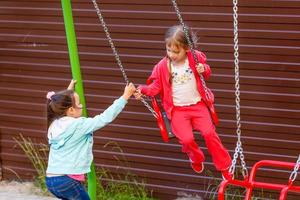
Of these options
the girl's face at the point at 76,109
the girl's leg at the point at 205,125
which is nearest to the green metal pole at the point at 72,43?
the girl's face at the point at 76,109

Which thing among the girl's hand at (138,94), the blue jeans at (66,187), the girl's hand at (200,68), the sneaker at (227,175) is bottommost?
the blue jeans at (66,187)

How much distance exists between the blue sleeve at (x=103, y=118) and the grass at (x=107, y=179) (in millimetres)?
1831

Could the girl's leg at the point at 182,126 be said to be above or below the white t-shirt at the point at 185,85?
below

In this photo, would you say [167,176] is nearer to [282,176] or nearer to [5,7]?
[282,176]

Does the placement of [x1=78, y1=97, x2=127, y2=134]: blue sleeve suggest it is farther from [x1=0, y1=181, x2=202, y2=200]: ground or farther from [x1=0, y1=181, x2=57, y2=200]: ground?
[x1=0, y1=181, x2=57, y2=200]: ground

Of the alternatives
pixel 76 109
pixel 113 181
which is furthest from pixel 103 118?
pixel 113 181

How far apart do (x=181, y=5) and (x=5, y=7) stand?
190 centimetres

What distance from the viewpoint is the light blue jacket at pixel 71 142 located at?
4.85m

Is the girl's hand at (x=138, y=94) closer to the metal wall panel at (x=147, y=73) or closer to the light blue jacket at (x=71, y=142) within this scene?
the light blue jacket at (x=71, y=142)

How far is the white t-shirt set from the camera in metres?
4.89

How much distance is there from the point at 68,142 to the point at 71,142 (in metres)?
0.02

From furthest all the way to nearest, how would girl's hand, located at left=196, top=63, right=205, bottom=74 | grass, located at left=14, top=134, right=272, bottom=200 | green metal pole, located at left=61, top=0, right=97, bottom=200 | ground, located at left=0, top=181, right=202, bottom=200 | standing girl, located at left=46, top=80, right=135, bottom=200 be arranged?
ground, located at left=0, top=181, right=202, bottom=200, grass, located at left=14, top=134, right=272, bottom=200, green metal pole, located at left=61, top=0, right=97, bottom=200, standing girl, located at left=46, top=80, right=135, bottom=200, girl's hand, located at left=196, top=63, right=205, bottom=74

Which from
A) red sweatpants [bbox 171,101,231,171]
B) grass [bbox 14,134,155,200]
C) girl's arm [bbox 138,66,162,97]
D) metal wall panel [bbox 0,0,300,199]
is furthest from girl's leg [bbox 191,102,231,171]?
grass [bbox 14,134,155,200]

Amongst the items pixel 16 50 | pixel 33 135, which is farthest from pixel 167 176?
pixel 16 50
